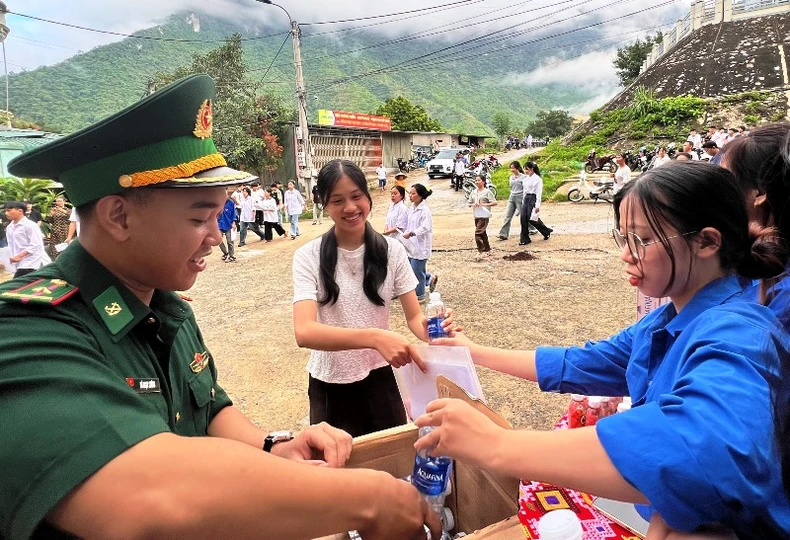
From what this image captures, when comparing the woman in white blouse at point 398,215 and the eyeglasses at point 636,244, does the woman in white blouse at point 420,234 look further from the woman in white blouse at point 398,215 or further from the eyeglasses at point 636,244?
the eyeglasses at point 636,244

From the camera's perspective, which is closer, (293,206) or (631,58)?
(293,206)

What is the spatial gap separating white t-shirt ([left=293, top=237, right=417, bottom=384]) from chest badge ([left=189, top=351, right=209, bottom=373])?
879 mm

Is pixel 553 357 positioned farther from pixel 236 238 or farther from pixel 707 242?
pixel 236 238

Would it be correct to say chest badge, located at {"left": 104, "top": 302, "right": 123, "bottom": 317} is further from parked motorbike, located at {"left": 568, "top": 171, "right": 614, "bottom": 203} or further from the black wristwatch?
parked motorbike, located at {"left": 568, "top": 171, "right": 614, "bottom": 203}

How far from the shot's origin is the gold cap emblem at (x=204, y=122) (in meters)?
1.22

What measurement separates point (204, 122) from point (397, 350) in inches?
39.1

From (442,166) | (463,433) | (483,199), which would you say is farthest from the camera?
(442,166)

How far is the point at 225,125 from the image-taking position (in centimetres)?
2511

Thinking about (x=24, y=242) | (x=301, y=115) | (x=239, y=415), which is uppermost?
(x=301, y=115)

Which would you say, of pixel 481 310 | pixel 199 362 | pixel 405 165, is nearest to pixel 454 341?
pixel 199 362

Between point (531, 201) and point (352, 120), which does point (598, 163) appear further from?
point (352, 120)

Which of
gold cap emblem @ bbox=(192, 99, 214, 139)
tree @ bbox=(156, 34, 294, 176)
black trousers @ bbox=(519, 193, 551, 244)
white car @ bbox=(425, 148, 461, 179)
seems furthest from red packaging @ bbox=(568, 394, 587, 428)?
white car @ bbox=(425, 148, 461, 179)

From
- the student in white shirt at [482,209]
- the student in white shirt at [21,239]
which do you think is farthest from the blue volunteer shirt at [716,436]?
the student in white shirt at [482,209]

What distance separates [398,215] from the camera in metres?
7.37
